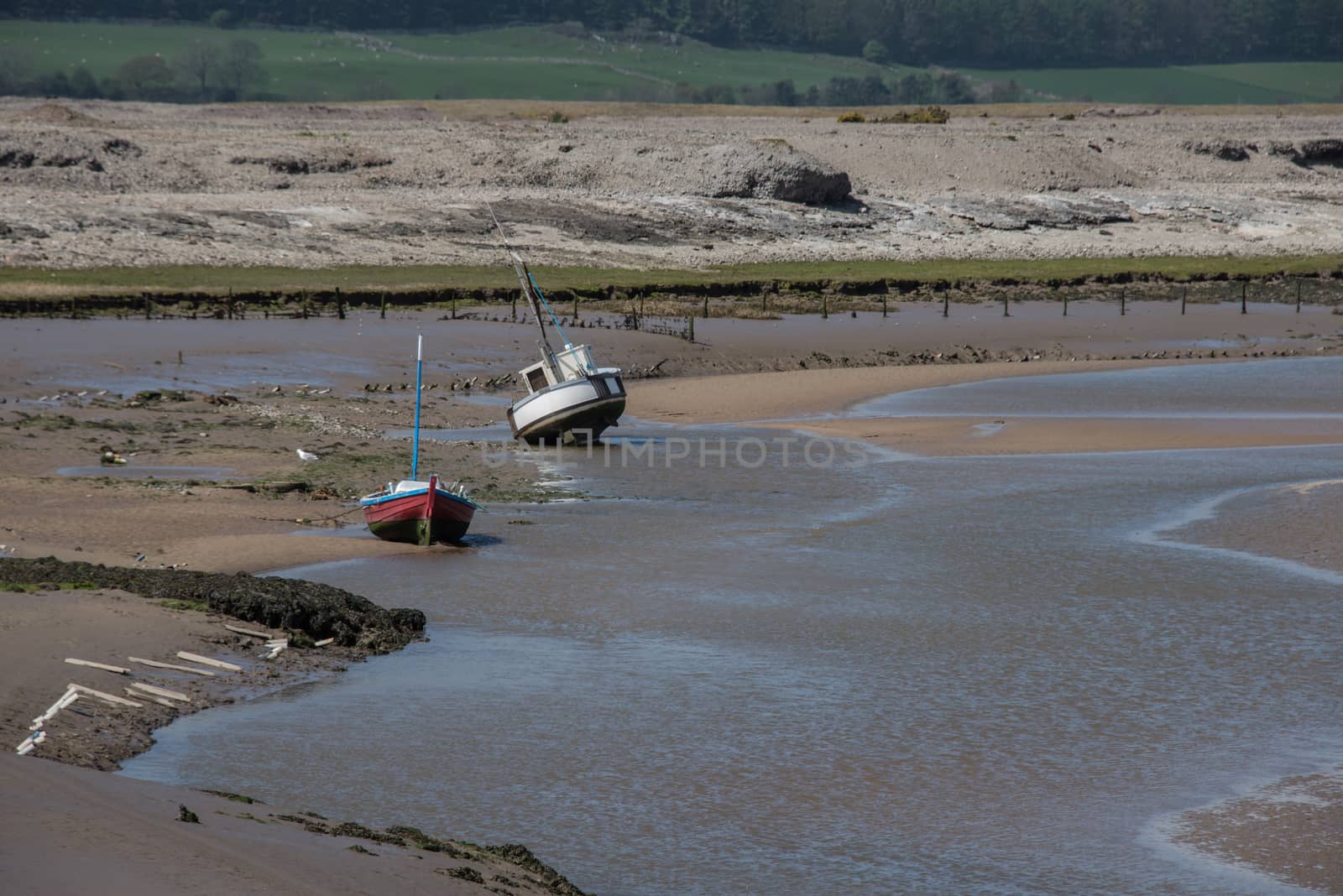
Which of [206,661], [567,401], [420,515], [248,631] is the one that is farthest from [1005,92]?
[206,661]

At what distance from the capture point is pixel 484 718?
14.0 metres

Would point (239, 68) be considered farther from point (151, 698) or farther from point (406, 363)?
point (151, 698)

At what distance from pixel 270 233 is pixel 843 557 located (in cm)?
3521

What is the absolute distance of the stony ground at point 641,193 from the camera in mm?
51344

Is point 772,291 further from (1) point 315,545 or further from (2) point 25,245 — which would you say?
(1) point 315,545

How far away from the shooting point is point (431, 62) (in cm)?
17188

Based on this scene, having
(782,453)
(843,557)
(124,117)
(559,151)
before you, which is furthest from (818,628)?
(124,117)

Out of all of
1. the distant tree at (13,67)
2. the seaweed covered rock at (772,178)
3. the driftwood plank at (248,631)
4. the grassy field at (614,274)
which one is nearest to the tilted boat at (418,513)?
the driftwood plank at (248,631)

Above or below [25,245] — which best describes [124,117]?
above

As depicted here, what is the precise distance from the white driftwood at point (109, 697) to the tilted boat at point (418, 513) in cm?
699

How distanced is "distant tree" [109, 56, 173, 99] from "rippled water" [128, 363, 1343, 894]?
132842 millimetres

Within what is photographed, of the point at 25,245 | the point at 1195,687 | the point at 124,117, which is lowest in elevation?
the point at 1195,687

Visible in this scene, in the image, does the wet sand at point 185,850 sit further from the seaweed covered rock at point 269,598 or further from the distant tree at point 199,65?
the distant tree at point 199,65

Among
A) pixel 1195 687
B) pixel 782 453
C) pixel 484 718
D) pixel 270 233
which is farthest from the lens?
pixel 270 233
